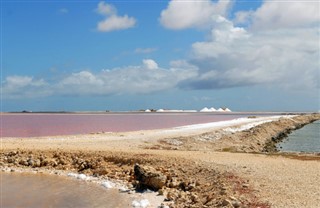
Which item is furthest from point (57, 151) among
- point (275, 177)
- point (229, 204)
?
point (229, 204)

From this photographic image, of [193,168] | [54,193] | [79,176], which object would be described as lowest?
[54,193]

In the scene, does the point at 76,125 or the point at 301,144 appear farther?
the point at 76,125

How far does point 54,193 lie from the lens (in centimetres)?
1920

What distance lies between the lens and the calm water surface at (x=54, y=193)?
56.2ft

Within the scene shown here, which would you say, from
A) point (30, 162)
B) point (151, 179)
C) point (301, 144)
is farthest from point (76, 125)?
point (151, 179)

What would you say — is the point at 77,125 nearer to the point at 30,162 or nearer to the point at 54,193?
the point at 30,162

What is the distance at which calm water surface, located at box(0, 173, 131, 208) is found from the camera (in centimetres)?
1712

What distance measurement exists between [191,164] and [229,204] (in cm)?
845

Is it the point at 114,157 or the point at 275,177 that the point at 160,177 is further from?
the point at 114,157

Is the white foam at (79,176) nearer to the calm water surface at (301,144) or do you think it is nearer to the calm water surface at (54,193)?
the calm water surface at (54,193)

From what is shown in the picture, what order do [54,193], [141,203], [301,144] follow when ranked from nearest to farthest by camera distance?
[141,203] < [54,193] < [301,144]

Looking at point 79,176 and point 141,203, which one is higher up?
point 79,176

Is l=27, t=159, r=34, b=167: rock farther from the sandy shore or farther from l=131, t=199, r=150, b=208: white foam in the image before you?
l=131, t=199, r=150, b=208: white foam

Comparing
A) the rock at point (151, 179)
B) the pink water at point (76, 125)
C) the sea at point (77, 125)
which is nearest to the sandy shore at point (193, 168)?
the rock at point (151, 179)
